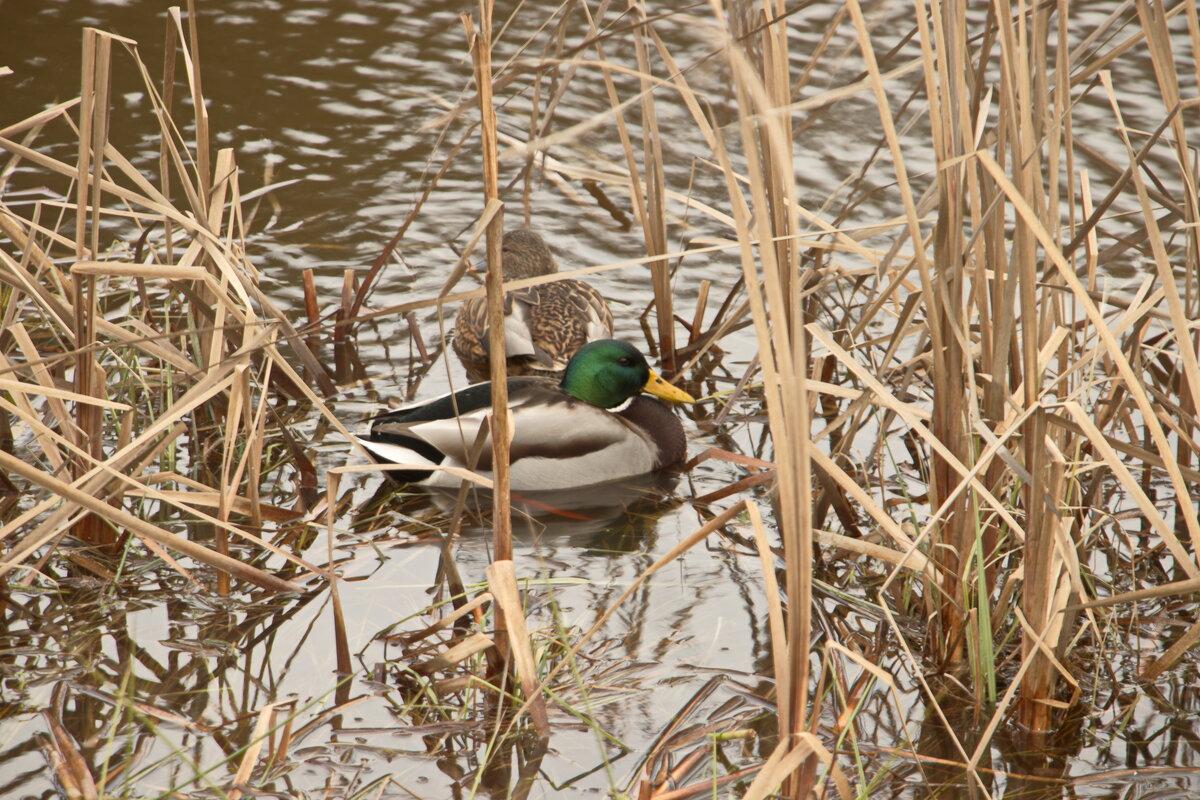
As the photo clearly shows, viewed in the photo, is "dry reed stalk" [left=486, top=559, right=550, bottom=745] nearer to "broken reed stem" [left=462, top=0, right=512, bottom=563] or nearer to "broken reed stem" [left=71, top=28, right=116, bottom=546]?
"broken reed stem" [left=462, top=0, right=512, bottom=563]

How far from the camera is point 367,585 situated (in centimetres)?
398

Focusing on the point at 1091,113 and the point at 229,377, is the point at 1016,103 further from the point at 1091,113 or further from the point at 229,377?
the point at 1091,113

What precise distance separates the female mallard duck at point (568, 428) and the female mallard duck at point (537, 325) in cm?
64

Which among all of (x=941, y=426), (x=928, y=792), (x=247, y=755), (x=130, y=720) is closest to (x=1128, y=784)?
(x=928, y=792)

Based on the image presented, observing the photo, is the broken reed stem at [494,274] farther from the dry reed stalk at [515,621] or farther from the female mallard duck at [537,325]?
the female mallard duck at [537,325]

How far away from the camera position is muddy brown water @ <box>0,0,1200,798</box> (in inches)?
118

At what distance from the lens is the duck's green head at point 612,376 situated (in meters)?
5.39

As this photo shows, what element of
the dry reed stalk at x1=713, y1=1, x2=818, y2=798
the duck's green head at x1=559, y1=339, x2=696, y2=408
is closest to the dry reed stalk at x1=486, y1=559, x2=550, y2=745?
the dry reed stalk at x1=713, y1=1, x2=818, y2=798

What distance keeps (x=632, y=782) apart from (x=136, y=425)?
2.51 m

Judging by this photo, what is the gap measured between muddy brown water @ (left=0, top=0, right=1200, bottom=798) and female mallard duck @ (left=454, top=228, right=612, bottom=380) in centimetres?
18

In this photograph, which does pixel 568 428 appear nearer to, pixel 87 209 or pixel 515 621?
pixel 87 209

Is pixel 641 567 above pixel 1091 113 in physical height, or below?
below

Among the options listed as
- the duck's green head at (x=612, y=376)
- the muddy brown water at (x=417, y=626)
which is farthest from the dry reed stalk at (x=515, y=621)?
the duck's green head at (x=612, y=376)

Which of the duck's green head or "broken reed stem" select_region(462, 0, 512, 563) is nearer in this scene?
"broken reed stem" select_region(462, 0, 512, 563)
